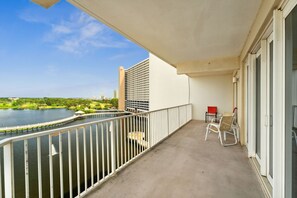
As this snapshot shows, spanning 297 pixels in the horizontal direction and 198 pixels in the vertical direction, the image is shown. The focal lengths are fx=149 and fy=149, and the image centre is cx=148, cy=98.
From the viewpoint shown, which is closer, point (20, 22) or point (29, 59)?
point (20, 22)

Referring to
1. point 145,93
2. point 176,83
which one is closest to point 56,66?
point 145,93

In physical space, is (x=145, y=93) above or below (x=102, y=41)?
below

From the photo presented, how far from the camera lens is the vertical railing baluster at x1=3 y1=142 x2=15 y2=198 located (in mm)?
1302

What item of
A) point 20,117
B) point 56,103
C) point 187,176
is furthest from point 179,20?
point 20,117

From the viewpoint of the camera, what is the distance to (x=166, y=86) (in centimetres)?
1099

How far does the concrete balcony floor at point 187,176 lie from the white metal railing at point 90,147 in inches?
11.1

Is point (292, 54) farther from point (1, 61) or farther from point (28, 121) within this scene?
point (28, 121)

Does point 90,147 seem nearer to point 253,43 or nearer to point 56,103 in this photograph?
point 253,43

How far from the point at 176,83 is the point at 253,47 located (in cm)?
697

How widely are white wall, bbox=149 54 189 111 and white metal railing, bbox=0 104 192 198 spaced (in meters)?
1.60

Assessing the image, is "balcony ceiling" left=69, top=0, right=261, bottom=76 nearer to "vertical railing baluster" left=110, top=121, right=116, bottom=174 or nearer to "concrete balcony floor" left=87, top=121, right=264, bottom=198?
"vertical railing baluster" left=110, top=121, right=116, bottom=174

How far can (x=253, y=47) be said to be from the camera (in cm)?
280

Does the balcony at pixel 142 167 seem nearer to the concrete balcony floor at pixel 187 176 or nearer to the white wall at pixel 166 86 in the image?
the concrete balcony floor at pixel 187 176

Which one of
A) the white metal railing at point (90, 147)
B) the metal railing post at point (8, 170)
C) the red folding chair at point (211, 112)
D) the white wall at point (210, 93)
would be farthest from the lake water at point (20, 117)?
the metal railing post at point (8, 170)
